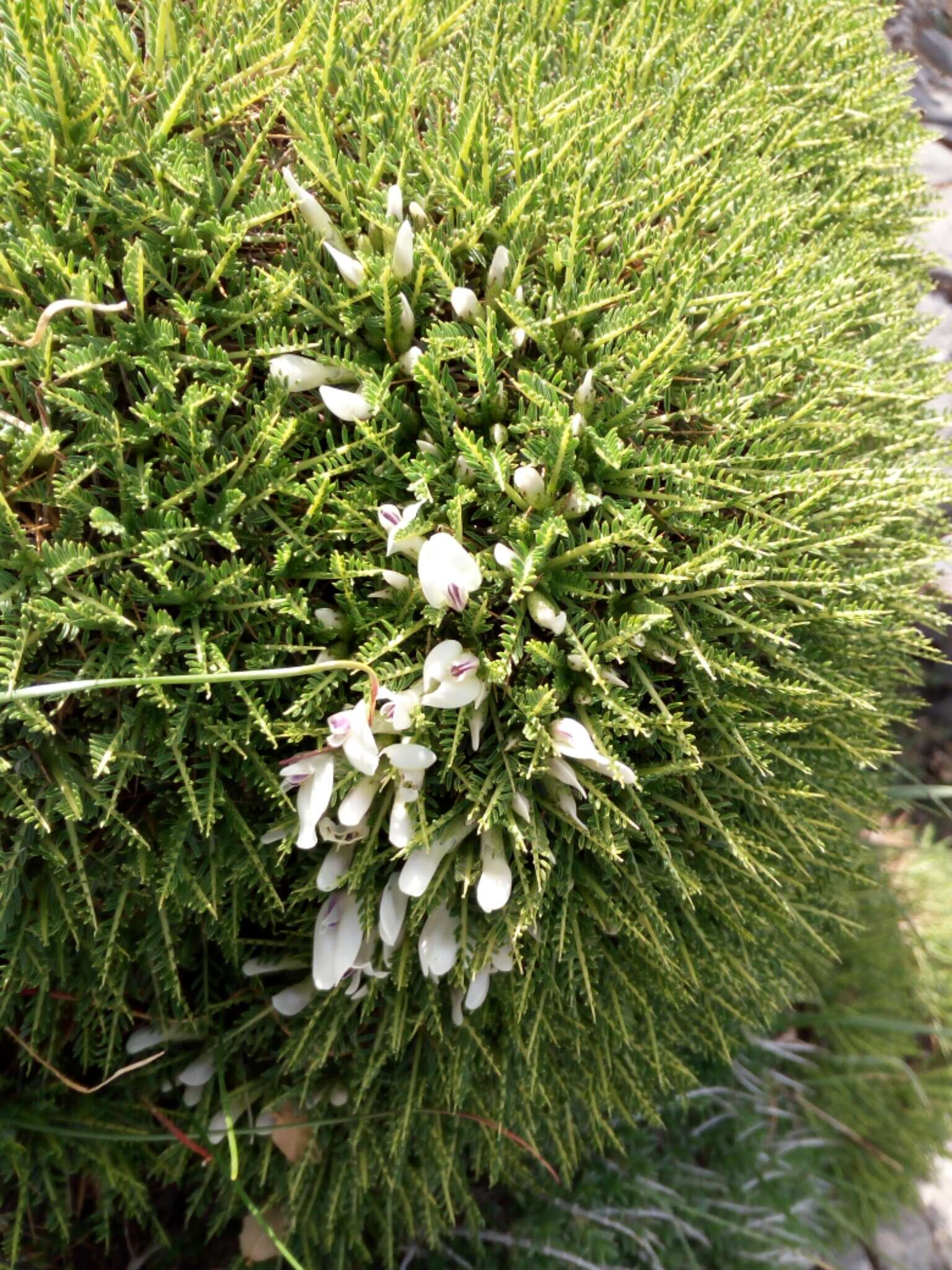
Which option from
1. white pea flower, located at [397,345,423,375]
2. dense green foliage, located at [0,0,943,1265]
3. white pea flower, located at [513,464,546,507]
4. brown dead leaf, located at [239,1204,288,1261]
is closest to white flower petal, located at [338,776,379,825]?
dense green foliage, located at [0,0,943,1265]

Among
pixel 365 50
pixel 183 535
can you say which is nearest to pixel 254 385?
pixel 183 535

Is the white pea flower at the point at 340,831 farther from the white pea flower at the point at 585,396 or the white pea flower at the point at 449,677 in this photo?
the white pea flower at the point at 585,396

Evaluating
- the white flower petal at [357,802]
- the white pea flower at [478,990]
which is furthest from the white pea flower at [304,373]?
the white pea flower at [478,990]

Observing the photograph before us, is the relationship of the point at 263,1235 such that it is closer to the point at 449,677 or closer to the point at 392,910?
the point at 392,910

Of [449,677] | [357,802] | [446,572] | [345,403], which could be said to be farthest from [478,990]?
[345,403]

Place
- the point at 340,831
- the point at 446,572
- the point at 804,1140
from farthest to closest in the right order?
the point at 804,1140
the point at 340,831
the point at 446,572

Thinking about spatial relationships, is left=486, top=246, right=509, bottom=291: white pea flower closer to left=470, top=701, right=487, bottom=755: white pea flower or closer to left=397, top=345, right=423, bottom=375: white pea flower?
left=397, top=345, right=423, bottom=375: white pea flower
